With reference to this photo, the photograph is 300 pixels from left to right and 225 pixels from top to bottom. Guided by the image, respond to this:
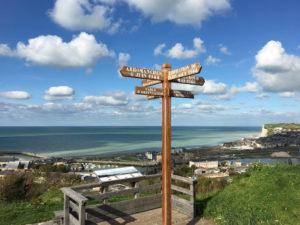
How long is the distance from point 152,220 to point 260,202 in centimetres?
290

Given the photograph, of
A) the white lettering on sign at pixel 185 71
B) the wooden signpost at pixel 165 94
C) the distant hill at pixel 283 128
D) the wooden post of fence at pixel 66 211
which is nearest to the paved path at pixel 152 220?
the wooden post of fence at pixel 66 211

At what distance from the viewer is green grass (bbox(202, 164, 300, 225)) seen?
5266 millimetres

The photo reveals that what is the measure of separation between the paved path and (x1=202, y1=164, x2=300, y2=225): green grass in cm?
42

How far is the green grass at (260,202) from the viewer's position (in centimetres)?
527

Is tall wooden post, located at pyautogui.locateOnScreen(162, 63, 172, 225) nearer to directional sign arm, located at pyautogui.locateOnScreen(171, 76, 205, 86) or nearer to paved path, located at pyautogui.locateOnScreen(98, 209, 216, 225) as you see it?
directional sign arm, located at pyautogui.locateOnScreen(171, 76, 205, 86)

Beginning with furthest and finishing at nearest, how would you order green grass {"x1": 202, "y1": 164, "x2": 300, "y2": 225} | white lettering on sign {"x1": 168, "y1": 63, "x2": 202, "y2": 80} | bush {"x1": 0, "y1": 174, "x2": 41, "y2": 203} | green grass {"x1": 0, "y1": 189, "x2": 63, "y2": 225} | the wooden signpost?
bush {"x1": 0, "y1": 174, "x2": 41, "y2": 203} < green grass {"x1": 0, "y1": 189, "x2": 63, "y2": 225} < green grass {"x1": 202, "y1": 164, "x2": 300, "y2": 225} < the wooden signpost < white lettering on sign {"x1": 168, "y1": 63, "x2": 202, "y2": 80}

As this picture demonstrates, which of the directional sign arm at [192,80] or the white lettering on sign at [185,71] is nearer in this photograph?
the white lettering on sign at [185,71]

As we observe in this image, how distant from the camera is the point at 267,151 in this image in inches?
3403

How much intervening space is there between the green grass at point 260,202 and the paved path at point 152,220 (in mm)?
425

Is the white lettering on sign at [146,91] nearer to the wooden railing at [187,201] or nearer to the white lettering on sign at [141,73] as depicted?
the white lettering on sign at [141,73]

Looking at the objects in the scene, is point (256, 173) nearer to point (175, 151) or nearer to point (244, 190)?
point (244, 190)

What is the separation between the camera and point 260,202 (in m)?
5.95

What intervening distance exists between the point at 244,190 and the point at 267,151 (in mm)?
91174

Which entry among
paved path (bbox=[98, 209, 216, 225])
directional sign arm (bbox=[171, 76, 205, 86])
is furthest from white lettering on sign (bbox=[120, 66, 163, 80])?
paved path (bbox=[98, 209, 216, 225])
